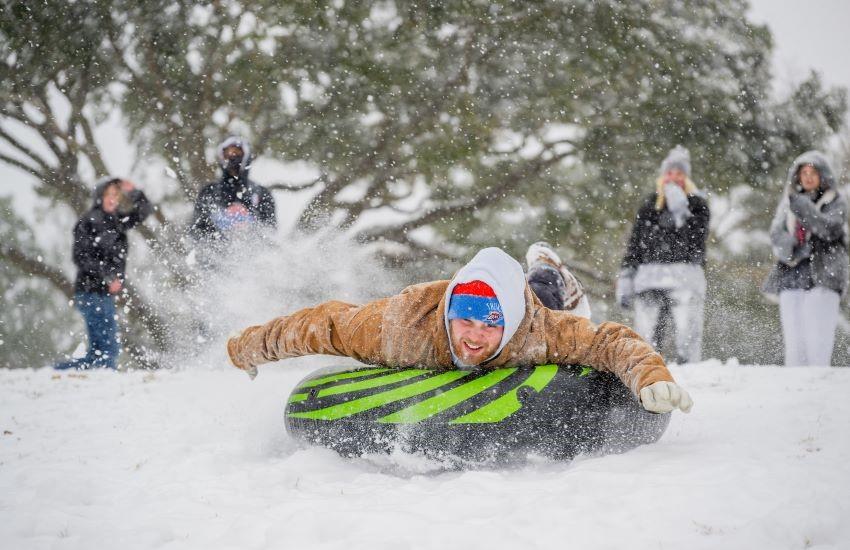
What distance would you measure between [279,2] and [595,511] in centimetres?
809

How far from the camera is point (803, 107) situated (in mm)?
8789

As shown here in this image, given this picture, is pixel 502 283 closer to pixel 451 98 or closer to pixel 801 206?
pixel 801 206

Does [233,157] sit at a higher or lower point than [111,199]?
higher

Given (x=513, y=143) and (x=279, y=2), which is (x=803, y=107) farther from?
(x=279, y=2)

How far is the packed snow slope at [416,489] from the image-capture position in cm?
186

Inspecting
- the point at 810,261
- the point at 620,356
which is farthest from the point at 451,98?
the point at 620,356

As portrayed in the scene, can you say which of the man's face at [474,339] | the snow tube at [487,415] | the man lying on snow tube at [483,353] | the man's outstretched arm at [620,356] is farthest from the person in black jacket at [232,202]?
the man's outstretched arm at [620,356]

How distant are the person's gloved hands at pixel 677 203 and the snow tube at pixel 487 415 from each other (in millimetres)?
2921

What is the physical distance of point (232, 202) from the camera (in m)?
6.07

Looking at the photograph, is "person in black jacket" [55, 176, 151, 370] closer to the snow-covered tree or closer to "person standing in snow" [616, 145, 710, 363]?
the snow-covered tree

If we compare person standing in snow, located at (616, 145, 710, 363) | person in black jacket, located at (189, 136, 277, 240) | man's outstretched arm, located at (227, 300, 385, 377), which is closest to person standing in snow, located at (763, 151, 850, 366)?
person standing in snow, located at (616, 145, 710, 363)

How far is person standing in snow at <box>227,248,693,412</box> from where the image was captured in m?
2.74

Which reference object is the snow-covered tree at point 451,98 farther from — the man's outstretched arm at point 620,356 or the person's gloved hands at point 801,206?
the man's outstretched arm at point 620,356

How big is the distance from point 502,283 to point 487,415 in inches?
22.5
